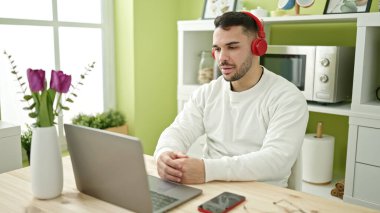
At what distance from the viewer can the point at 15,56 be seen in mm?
2518

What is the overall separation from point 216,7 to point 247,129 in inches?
59.2

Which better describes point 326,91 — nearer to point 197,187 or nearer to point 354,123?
point 354,123

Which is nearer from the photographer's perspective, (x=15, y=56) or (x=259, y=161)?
(x=259, y=161)

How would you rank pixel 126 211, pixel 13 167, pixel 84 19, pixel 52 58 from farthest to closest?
1. pixel 84 19
2. pixel 52 58
3. pixel 13 167
4. pixel 126 211

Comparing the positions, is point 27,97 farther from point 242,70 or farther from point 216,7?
point 216,7

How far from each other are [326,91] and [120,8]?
5.68 feet

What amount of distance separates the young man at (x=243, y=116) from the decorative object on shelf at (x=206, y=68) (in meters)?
1.10

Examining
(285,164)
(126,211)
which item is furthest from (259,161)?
(126,211)

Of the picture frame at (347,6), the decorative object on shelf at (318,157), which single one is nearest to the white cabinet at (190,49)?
the picture frame at (347,6)

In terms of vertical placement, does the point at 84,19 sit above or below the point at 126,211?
above

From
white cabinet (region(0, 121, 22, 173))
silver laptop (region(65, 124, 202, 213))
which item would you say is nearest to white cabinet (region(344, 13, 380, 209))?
silver laptop (region(65, 124, 202, 213))

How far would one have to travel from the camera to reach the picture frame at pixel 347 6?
2098mm

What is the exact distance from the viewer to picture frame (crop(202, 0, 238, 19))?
2.73 m

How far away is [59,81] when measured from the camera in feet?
3.29
